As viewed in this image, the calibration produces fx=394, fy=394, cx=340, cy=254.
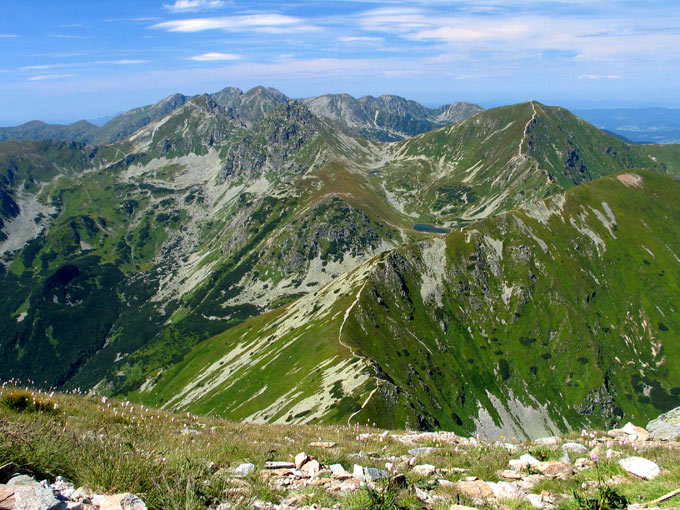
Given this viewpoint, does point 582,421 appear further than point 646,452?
Yes

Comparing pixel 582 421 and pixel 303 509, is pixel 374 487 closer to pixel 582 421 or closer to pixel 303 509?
pixel 303 509

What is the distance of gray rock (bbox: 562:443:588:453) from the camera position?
16.3 metres

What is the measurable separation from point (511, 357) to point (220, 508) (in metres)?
209

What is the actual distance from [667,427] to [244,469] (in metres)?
21.2

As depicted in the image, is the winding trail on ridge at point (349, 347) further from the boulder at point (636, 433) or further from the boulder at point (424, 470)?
the boulder at point (424, 470)

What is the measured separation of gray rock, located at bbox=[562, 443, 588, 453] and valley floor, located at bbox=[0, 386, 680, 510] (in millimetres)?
42

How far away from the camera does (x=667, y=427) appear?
1997 cm

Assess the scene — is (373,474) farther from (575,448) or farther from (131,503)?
(575,448)

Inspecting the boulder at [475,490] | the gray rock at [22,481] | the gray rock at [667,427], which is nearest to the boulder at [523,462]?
the boulder at [475,490]

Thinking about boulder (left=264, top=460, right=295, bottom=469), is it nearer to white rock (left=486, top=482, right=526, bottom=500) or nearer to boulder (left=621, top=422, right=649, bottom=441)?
white rock (left=486, top=482, right=526, bottom=500)

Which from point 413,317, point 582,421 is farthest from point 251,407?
point 582,421

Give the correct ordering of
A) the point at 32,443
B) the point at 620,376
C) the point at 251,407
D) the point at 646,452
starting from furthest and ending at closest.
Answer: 1. the point at 620,376
2. the point at 251,407
3. the point at 646,452
4. the point at 32,443

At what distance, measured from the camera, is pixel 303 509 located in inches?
384

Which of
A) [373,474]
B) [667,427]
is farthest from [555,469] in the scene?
[667,427]
